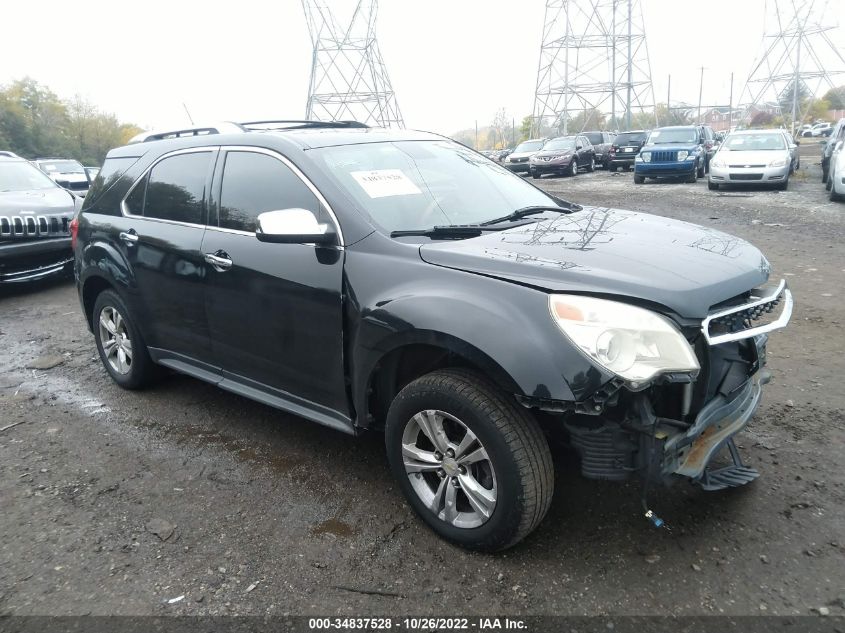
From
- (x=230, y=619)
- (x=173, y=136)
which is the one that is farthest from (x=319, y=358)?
(x=173, y=136)

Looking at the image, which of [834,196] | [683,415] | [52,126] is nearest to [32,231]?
[683,415]

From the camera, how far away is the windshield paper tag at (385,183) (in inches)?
128

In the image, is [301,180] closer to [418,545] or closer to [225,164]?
[225,164]

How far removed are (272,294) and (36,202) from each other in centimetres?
634

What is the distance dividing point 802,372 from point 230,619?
3.98 meters

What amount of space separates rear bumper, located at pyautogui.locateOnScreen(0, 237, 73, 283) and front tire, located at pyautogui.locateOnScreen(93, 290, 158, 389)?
12.0ft

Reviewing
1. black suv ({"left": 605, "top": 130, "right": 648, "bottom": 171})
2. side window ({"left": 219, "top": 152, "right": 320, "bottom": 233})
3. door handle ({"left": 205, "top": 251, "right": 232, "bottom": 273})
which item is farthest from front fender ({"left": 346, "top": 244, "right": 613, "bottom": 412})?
black suv ({"left": 605, "top": 130, "right": 648, "bottom": 171})

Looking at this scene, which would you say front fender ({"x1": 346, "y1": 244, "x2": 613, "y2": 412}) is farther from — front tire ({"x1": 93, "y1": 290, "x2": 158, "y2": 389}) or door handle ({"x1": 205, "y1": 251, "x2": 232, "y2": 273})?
front tire ({"x1": 93, "y1": 290, "x2": 158, "y2": 389})

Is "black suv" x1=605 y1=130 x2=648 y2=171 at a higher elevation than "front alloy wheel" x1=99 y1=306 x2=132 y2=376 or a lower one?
higher

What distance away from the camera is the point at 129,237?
4211mm

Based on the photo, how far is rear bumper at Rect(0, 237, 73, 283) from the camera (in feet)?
24.8

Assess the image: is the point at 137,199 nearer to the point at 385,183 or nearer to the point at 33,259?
the point at 385,183

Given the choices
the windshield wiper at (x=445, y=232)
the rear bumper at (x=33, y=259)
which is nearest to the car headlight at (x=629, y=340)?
the windshield wiper at (x=445, y=232)

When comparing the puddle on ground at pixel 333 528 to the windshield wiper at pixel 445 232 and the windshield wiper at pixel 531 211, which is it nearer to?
the windshield wiper at pixel 445 232
